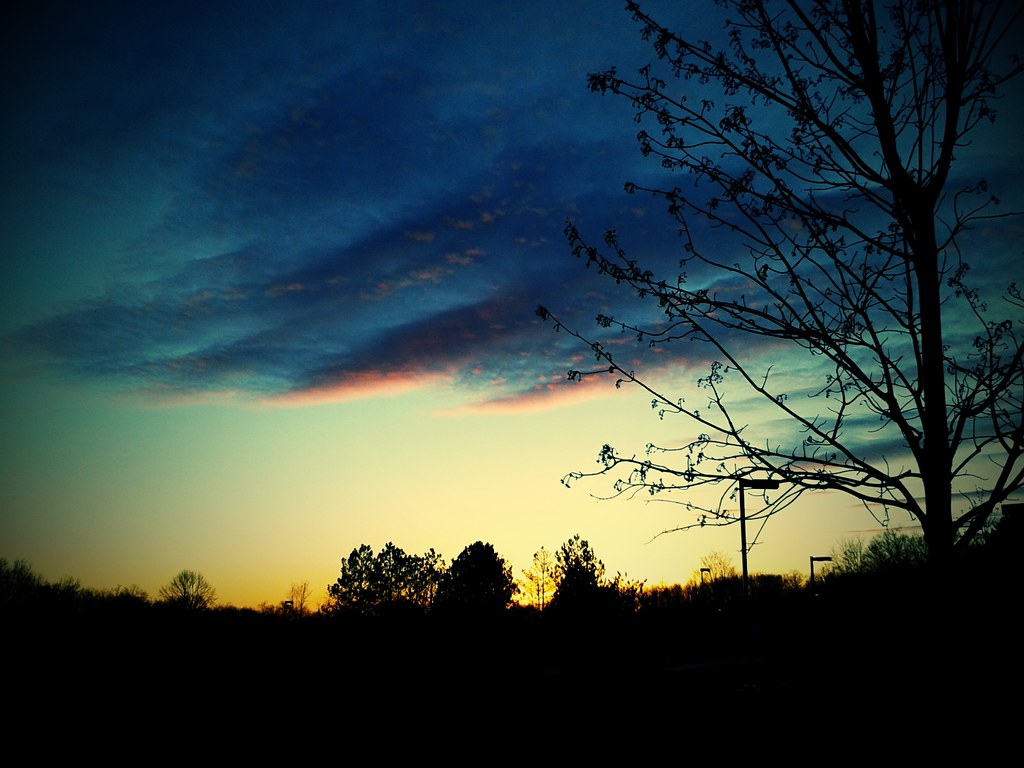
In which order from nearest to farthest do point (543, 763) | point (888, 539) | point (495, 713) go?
point (543, 763), point (495, 713), point (888, 539)

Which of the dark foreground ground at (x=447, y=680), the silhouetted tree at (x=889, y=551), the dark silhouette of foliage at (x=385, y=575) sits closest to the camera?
the dark foreground ground at (x=447, y=680)

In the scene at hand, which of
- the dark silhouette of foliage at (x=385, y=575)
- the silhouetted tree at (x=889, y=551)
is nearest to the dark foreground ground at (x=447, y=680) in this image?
the silhouetted tree at (x=889, y=551)

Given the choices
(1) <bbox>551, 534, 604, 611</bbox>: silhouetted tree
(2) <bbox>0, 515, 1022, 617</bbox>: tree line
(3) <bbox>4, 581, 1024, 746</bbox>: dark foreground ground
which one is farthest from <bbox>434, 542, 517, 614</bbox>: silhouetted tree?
(3) <bbox>4, 581, 1024, 746</bbox>: dark foreground ground

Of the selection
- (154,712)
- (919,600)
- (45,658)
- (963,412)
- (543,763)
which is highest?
(963,412)

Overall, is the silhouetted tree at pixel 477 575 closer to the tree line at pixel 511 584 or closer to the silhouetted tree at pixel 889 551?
the tree line at pixel 511 584

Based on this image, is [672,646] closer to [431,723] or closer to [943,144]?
[431,723]

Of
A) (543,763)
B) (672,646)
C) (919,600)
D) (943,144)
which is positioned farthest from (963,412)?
(672,646)

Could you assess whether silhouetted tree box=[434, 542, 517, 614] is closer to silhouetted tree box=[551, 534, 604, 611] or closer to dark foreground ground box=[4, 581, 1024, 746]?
silhouetted tree box=[551, 534, 604, 611]

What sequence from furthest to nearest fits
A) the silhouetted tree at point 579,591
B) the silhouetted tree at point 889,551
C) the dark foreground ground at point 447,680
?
the silhouetted tree at point 889,551 → the silhouetted tree at point 579,591 → the dark foreground ground at point 447,680

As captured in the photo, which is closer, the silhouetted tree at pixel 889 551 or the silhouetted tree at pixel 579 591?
the silhouetted tree at pixel 579 591

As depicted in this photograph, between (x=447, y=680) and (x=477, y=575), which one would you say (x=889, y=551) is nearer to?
(x=477, y=575)

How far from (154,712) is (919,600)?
24.5ft

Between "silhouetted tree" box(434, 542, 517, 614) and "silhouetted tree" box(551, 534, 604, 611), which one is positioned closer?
"silhouetted tree" box(551, 534, 604, 611)

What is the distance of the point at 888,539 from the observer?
208 feet
